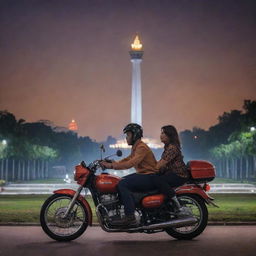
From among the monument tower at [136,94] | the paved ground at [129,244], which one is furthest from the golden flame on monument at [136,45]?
the paved ground at [129,244]

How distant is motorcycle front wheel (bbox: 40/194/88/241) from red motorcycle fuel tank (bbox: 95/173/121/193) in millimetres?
448

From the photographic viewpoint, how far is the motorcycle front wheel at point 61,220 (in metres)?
12.9

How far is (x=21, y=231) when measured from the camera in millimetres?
14422

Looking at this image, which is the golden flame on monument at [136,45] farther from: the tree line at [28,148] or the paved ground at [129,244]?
the paved ground at [129,244]

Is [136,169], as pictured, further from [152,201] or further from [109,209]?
[109,209]

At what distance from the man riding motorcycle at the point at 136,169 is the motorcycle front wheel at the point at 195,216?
2.23 feet

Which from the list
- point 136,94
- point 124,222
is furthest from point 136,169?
point 136,94

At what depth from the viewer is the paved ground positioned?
11320 mm

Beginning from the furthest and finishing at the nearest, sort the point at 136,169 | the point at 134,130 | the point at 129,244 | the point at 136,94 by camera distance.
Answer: the point at 136,94
the point at 134,130
the point at 136,169
the point at 129,244

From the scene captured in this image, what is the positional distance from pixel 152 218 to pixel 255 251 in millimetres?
2269

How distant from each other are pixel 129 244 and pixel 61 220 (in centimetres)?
125

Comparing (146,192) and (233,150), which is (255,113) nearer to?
(233,150)

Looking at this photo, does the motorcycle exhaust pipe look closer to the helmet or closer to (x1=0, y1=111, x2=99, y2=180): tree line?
the helmet

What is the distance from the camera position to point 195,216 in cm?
1323
